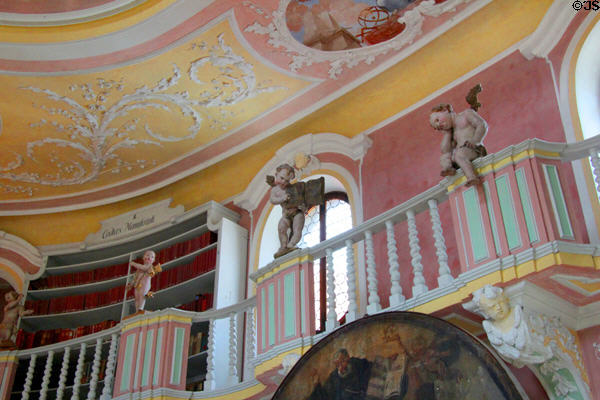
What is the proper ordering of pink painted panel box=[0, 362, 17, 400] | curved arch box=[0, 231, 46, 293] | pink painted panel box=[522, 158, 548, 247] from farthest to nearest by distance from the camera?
curved arch box=[0, 231, 46, 293] < pink painted panel box=[0, 362, 17, 400] < pink painted panel box=[522, 158, 548, 247]

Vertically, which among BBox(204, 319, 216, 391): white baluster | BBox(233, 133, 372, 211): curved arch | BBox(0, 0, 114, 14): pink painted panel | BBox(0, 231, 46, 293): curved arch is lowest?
BBox(204, 319, 216, 391): white baluster

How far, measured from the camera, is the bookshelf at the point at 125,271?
9.81m

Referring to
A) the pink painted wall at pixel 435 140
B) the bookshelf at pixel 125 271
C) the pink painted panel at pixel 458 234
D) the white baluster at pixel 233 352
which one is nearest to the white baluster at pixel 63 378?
the bookshelf at pixel 125 271

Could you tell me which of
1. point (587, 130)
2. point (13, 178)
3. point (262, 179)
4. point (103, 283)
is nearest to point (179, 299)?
point (103, 283)

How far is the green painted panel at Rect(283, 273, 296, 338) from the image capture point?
7.24 meters

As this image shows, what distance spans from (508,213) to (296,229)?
2.65 meters

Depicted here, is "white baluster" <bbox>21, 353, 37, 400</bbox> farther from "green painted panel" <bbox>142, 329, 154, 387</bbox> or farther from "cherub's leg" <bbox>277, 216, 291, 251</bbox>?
"cherub's leg" <bbox>277, 216, 291, 251</bbox>

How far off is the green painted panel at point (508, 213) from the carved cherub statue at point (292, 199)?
2.43 metres

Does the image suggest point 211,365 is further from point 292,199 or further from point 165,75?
point 165,75

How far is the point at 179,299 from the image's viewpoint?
10422 mm

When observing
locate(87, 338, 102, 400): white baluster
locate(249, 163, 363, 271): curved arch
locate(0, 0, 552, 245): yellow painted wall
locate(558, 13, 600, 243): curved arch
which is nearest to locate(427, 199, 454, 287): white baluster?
locate(558, 13, 600, 243): curved arch

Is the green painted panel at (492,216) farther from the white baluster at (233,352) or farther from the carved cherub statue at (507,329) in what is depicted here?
the white baluster at (233,352)

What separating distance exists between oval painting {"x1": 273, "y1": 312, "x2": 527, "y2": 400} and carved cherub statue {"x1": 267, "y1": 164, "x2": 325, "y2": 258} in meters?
1.59

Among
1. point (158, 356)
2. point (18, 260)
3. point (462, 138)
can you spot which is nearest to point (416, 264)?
point (462, 138)
